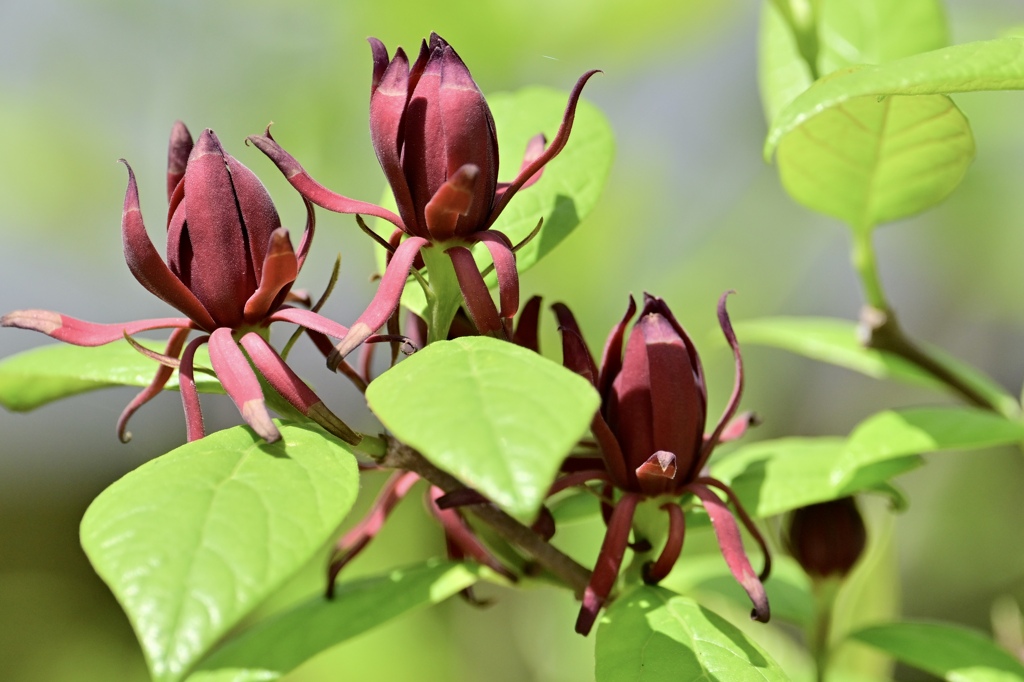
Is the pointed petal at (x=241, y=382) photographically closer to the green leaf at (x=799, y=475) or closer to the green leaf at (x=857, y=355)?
the green leaf at (x=799, y=475)

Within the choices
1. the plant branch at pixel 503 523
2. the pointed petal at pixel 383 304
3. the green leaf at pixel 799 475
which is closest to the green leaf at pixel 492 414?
the pointed petal at pixel 383 304

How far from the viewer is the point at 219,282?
55 centimetres

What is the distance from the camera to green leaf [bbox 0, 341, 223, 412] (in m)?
0.71

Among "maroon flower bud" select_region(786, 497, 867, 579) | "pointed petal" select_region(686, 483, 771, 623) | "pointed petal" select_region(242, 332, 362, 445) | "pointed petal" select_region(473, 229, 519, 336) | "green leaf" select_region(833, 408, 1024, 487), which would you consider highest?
"pointed petal" select_region(473, 229, 519, 336)

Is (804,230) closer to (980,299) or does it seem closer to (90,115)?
(980,299)

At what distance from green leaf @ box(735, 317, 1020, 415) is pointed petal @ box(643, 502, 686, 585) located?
0.45 meters

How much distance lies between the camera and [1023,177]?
1.96m

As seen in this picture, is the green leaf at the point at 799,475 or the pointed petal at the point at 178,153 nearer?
the pointed petal at the point at 178,153

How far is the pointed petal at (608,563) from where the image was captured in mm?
575

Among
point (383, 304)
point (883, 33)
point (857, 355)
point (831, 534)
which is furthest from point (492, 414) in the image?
point (883, 33)

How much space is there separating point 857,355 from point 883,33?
345 mm

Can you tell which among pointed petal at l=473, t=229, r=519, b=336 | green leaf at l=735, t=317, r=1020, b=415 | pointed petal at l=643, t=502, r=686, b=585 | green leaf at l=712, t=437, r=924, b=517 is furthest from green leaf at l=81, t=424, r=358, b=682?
green leaf at l=735, t=317, r=1020, b=415

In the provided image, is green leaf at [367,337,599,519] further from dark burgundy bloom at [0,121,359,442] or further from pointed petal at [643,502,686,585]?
pointed petal at [643,502,686,585]

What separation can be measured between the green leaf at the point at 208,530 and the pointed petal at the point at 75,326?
10 cm
